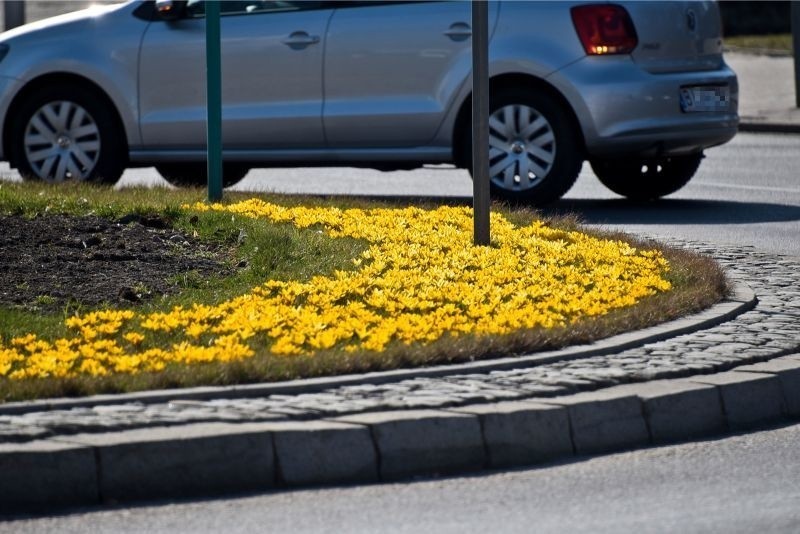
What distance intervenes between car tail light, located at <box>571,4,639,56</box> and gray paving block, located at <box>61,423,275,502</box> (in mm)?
6993

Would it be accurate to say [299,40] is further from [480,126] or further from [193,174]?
[480,126]

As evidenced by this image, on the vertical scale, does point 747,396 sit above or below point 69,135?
above

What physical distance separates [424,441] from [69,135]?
7.68m

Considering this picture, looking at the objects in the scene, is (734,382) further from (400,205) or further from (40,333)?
(400,205)

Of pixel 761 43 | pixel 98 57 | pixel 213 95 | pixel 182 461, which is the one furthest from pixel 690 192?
pixel 761 43

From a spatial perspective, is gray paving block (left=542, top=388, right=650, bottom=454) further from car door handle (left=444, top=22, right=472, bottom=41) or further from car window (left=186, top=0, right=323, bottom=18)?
car window (left=186, top=0, right=323, bottom=18)

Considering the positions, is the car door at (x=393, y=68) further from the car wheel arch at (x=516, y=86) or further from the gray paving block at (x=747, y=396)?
the gray paving block at (x=747, y=396)

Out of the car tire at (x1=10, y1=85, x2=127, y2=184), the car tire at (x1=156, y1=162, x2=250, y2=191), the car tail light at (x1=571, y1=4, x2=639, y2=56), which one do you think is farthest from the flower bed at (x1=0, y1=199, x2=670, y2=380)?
the car tire at (x1=156, y1=162, x2=250, y2=191)

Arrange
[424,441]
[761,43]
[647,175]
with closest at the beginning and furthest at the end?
[424,441]
[647,175]
[761,43]

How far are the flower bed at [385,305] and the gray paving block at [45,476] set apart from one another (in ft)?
3.00

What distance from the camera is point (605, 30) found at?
11.5 meters

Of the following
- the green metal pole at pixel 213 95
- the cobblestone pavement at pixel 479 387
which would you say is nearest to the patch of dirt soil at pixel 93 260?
the green metal pole at pixel 213 95

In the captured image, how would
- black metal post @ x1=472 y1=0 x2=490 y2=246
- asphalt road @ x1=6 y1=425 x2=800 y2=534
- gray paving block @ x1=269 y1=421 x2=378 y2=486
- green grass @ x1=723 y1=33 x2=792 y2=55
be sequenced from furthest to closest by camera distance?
green grass @ x1=723 y1=33 x2=792 y2=55, black metal post @ x1=472 y1=0 x2=490 y2=246, gray paving block @ x1=269 y1=421 x2=378 y2=486, asphalt road @ x1=6 y1=425 x2=800 y2=534

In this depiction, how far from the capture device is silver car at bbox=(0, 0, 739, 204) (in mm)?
11523
